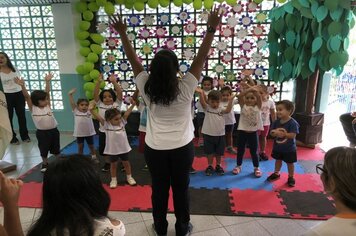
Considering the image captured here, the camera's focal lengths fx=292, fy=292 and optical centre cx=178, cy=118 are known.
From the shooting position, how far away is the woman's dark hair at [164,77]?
1563mm

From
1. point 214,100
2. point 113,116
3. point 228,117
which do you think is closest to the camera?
point 113,116

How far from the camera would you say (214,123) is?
3113 mm

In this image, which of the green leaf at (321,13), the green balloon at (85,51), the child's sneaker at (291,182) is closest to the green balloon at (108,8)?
the green balloon at (85,51)

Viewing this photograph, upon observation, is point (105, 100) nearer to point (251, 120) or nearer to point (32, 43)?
point (251, 120)

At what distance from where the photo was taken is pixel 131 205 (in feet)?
8.48

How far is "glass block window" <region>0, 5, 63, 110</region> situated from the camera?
4449 mm

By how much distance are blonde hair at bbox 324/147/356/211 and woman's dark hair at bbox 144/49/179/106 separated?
0.86 m

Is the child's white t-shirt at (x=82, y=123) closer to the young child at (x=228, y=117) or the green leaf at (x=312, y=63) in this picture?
the young child at (x=228, y=117)

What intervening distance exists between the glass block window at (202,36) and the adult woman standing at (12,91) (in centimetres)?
127

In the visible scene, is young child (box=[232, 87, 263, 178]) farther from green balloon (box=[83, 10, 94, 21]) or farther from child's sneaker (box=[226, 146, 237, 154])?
green balloon (box=[83, 10, 94, 21])

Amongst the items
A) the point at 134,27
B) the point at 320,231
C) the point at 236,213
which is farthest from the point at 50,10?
the point at 320,231

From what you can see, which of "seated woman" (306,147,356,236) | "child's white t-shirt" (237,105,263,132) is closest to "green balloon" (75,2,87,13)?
"child's white t-shirt" (237,105,263,132)

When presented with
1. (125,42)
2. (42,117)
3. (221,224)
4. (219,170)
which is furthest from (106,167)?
(125,42)

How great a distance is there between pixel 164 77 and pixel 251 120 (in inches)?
67.2
